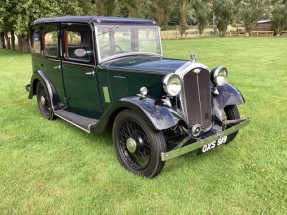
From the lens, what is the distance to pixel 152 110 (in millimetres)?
3418

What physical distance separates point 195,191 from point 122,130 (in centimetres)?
118

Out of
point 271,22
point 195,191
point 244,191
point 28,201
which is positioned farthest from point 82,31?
point 271,22

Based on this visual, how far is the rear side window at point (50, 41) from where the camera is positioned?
16.8 feet

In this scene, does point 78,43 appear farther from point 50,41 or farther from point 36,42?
point 36,42

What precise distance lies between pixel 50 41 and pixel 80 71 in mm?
1236

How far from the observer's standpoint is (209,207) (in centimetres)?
306

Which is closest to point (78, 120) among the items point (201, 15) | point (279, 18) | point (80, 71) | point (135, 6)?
point (80, 71)

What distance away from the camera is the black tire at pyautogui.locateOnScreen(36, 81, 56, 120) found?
573 centimetres

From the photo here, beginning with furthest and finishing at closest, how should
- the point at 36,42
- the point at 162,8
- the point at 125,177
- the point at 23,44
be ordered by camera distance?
the point at 162,8, the point at 23,44, the point at 36,42, the point at 125,177

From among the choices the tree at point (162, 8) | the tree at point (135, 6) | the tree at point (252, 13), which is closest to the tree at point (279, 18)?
the tree at point (252, 13)

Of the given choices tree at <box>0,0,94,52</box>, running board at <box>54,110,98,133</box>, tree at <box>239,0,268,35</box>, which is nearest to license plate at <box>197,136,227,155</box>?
running board at <box>54,110,98,133</box>

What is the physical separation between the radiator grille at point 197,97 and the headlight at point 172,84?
13cm

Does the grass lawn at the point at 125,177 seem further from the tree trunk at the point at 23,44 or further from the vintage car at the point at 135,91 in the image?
the tree trunk at the point at 23,44

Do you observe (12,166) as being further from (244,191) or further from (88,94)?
(244,191)
